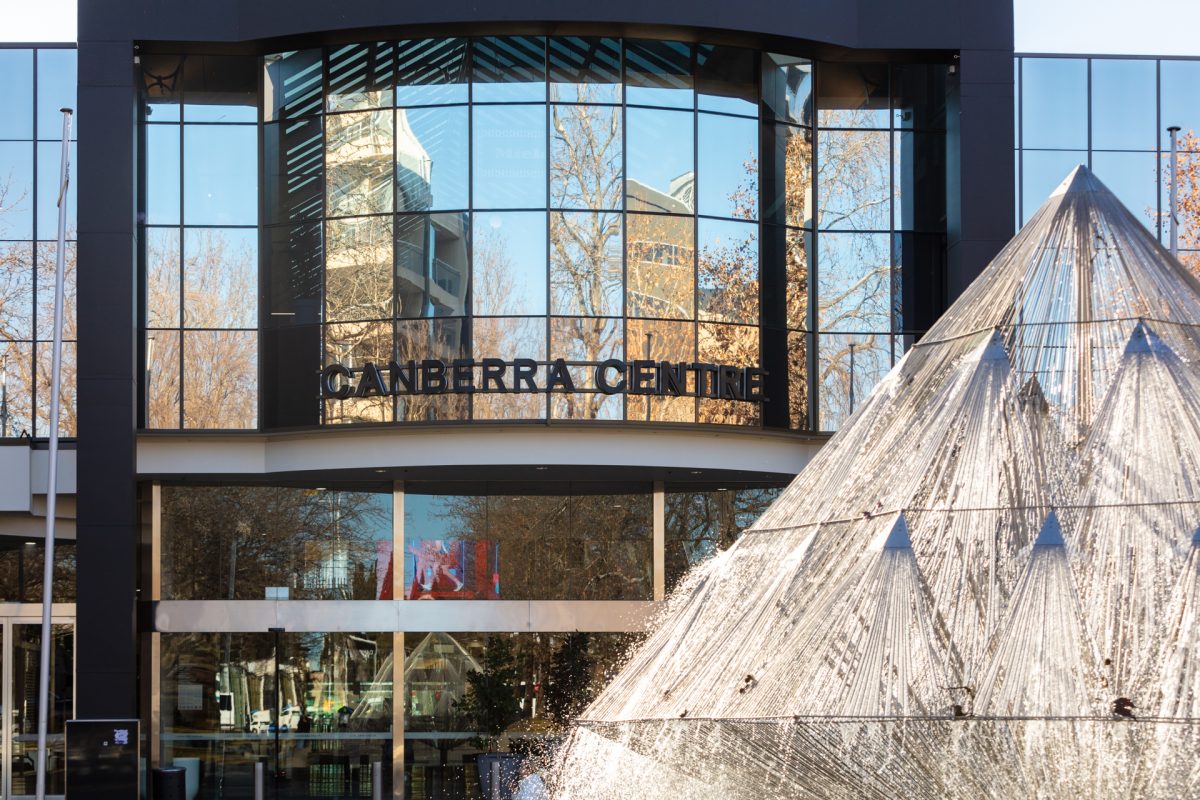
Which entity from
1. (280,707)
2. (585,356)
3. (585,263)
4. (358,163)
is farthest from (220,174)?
(280,707)

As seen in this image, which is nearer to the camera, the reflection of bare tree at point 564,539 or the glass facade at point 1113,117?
the reflection of bare tree at point 564,539

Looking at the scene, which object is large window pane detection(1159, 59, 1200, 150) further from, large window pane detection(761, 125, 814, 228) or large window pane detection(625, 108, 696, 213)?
large window pane detection(625, 108, 696, 213)

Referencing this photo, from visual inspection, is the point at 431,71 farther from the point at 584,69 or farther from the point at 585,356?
the point at 585,356

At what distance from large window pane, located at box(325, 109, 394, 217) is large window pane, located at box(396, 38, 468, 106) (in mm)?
515

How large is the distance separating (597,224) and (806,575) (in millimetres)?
15974

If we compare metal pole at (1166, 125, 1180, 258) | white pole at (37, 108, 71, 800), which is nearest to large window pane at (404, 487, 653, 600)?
white pole at (37, 108, 71, 800)

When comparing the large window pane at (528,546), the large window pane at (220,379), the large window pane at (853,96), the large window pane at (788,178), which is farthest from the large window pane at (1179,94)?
the large window pane at (220,379)

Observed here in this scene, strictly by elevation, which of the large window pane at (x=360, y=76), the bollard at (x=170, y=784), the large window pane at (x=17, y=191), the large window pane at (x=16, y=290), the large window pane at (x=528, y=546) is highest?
the large window pane at (x=360, y=76)

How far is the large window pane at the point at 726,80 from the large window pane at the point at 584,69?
138 cm

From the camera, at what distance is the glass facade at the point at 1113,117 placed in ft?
95.9

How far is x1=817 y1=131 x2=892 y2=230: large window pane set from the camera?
90.4 ft

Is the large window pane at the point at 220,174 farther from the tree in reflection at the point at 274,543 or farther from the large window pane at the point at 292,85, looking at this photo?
the tree in reflection at the point at 274,543

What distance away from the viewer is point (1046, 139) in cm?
2917

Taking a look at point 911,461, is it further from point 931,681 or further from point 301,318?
point 301,318
